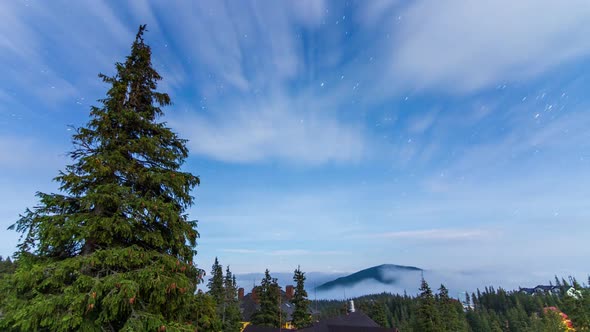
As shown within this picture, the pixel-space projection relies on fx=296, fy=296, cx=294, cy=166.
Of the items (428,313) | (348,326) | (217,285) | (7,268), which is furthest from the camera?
(217,285)

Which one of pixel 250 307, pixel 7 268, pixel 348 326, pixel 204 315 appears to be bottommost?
pixel 348 326

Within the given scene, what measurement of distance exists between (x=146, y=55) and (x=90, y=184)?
15.4ft

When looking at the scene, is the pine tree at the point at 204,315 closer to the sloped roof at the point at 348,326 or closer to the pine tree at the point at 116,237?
the pine tree at the point at 116,237

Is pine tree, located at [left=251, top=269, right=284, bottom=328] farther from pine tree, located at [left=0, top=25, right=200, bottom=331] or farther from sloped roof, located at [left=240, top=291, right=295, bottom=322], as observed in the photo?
pine tree, located at [left=0, top=25, right=200, bottom=331]

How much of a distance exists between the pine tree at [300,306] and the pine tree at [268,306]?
224 centimetres

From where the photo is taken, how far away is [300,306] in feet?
139

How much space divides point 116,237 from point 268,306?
124 feet

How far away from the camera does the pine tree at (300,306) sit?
41125mm

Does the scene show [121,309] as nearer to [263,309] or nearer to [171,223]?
[171,223]

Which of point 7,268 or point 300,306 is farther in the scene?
point 300,306

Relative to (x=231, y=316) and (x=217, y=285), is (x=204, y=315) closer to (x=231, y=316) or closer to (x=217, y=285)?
(x=231, y=316)

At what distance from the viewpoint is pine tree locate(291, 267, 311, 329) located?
4112 cm

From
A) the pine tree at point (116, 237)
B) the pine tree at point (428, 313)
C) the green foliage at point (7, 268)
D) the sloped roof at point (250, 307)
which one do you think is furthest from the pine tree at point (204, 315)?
the sloped roof at point (250, 307)

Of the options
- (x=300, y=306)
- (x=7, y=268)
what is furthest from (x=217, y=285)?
(x=7, y=268)
